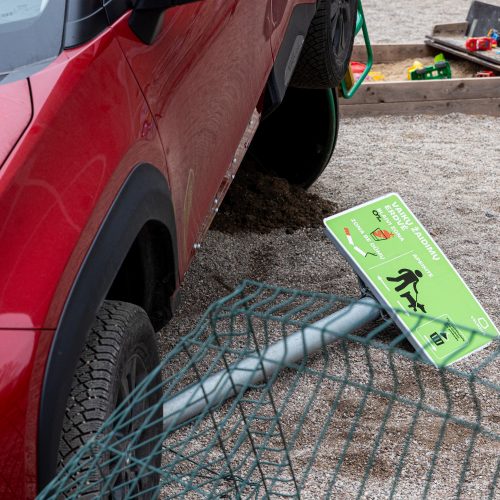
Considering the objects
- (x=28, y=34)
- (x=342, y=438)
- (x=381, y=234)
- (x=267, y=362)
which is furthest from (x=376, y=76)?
(x=28, y=34)

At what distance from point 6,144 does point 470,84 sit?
211 inches

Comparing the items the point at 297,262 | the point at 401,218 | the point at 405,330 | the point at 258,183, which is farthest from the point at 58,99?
the point at 258,183

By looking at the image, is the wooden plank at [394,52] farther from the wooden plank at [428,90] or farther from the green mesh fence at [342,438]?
the green mesh fence at [342,438]

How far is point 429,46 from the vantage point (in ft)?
27.7

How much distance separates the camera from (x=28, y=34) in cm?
218

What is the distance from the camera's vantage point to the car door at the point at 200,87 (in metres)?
2.41

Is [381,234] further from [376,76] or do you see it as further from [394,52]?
[394,52]

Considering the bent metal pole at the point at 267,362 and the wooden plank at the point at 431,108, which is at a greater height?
the bent metal pole at the point at 267,362

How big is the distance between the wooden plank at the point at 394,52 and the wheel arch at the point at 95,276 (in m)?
5.96

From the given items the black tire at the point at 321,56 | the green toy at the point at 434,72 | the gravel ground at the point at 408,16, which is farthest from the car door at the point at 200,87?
the gravel ground at the point at 408,16

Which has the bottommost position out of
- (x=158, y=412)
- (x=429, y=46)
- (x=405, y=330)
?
(x=429, y=46)

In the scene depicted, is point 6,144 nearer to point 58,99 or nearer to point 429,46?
point 58,99

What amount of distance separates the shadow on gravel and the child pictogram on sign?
1.24 meters

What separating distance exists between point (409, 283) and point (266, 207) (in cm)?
148
